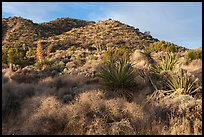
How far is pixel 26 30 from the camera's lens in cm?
5878

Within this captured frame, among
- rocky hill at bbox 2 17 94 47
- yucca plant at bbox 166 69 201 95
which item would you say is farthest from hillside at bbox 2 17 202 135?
rocky hill at bbox 2 17 94 47

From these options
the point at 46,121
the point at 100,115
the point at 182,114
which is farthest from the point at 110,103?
the point at 182,114

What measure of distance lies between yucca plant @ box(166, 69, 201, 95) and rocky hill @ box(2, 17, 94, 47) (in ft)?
134

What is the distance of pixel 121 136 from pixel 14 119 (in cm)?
375

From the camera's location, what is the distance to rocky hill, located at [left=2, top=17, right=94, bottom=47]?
53006 mm

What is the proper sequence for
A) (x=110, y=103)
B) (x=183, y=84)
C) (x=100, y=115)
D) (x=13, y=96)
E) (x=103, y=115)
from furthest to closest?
(x=13, y=96) → (x=183, y=84) → (x=110, y=103) → (x=100, y=115) → (x=103, y=115)

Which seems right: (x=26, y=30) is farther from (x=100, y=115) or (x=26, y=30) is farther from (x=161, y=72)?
(x=100, y=115)

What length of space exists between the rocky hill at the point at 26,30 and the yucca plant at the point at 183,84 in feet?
134

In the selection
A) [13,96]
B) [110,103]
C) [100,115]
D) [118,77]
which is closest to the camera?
[100,115]

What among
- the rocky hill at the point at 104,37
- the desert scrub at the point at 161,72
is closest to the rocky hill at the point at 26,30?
the rocky hill at the point at 104,37

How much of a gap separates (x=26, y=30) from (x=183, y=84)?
2065 inches

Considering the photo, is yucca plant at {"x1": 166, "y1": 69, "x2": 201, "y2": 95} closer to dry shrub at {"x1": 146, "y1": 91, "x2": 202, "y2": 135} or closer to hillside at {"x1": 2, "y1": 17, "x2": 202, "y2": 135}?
hillside at {"x1": 2, "y1": 17, "x2": 202, "y2": 135}

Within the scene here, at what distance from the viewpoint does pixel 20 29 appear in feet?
195

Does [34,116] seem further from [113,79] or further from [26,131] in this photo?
[113,79]
